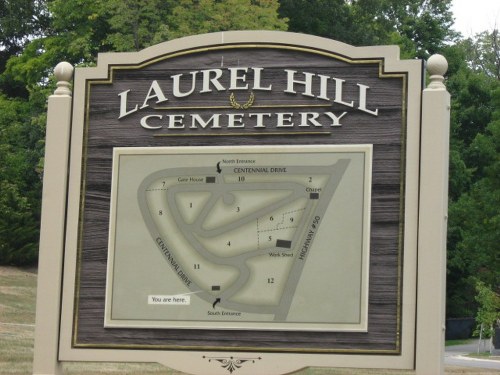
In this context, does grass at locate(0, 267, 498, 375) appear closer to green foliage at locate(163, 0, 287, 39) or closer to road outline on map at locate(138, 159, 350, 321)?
road outline on map at locate(138, 159, 350, 321)

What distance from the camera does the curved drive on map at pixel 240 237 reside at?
31.5ft

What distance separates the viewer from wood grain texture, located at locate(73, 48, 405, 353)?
31.1 ft

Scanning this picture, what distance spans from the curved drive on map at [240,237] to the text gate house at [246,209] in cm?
1

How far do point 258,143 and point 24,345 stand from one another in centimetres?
1052

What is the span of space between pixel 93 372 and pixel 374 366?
5.92 metres

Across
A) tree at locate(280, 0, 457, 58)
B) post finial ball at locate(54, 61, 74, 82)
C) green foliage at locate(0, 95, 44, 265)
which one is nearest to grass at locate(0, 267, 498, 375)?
green foliage at locate(0, 95, 44, 265)

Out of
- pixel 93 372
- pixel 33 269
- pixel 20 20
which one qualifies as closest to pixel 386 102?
pixel 93 372

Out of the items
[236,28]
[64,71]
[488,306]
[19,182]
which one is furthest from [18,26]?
[64,71]

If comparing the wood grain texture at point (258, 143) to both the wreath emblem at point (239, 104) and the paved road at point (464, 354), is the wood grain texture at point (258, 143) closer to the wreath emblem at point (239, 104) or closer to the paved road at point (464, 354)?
the wreath emblem at point (239, 104)

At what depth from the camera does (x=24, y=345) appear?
19.2 metres

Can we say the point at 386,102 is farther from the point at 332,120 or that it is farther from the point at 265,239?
the point at 265,239

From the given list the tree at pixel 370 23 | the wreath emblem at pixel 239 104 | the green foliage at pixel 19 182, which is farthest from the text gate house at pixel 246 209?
the tree at pixel 370 23

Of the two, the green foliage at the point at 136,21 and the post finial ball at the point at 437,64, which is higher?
the green foliage at the point at 136,21

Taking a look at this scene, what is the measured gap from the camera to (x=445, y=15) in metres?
56.1
